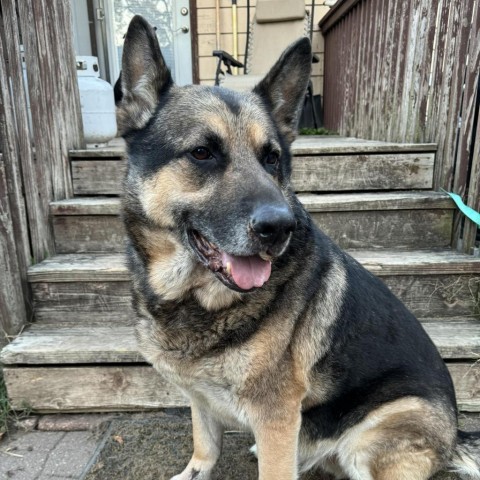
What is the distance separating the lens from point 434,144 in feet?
9.27

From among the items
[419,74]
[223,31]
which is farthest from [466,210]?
[223,31]

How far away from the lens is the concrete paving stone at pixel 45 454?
1.90m

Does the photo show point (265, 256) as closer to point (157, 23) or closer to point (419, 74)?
point (419, 74)

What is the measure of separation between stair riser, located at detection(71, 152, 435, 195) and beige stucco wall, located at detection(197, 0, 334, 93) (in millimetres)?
4055

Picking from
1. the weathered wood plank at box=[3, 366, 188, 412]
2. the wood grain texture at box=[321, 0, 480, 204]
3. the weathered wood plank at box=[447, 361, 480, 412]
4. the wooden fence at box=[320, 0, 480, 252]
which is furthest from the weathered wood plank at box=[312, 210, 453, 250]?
the weathered wood plank at box=[3, 366, 188, 412]

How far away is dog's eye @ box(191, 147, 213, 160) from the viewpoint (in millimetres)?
1437

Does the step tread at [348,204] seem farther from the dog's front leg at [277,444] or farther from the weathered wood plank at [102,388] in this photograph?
the dog's front leg at [277,444]

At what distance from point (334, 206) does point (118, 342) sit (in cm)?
160

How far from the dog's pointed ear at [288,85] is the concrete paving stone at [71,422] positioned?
184cm

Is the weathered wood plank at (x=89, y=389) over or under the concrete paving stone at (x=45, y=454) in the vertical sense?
over

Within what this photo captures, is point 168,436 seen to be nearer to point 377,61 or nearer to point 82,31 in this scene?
point 377,61

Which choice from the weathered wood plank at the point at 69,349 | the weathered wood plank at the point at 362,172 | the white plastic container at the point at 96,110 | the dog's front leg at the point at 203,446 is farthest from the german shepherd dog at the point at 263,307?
the white plastic container at the point at 96,110

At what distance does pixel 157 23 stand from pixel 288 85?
5.38 m

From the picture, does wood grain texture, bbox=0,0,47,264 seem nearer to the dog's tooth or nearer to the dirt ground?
the dirt ground
